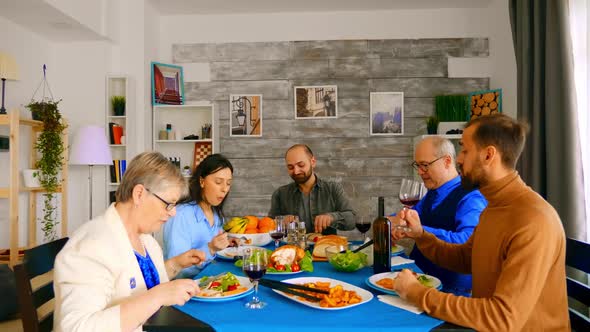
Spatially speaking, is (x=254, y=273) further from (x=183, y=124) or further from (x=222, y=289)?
(x=183, y=124)

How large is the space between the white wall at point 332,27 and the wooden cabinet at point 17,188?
157 centimetres

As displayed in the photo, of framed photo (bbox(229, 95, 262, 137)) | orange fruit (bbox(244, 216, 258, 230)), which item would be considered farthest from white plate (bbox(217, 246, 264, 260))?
framed photo (bbox(229, 95, 262, 137))

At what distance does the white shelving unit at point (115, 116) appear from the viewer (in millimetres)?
4328

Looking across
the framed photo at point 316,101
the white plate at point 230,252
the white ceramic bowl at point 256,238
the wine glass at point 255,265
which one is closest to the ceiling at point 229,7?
the framed photo at point 316,101

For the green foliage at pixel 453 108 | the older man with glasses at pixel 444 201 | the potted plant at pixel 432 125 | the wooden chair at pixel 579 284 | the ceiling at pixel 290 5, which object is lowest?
the wooden chair at pixel 579 284

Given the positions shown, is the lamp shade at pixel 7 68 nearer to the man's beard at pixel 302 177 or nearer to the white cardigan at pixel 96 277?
the man's beard at pixel 302 177

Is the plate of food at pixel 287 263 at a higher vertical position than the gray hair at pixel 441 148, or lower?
lower

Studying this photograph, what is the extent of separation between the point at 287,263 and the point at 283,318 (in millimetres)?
538

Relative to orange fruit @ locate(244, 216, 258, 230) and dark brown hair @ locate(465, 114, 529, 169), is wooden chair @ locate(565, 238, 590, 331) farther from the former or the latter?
orange fruit @ locate(244, 216, 258, 230)

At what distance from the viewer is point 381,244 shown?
5.77 feet

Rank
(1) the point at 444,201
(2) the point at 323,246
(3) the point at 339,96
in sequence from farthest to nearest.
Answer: (3) the point at 339,96, (1) the point at 444,201, (2) the point at 323,246

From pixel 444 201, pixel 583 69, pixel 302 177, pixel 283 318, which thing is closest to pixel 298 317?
pixel 283 318

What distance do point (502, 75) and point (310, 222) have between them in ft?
8.63

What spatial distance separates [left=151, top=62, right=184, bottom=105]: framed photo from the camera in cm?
454
